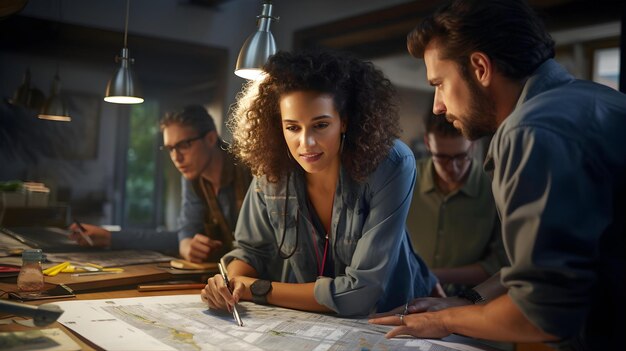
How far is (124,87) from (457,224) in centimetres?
152

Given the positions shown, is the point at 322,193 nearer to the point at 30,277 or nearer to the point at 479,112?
the point at 479,112

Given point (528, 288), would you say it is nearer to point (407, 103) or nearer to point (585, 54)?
point (585, 54)

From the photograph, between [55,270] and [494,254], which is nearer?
[55,270]

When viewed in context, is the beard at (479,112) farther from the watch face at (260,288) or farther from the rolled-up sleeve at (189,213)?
the rolled-up sleeve at (189,213)

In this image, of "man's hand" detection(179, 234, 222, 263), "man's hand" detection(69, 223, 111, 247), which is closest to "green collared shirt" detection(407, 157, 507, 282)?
"man's hand" detection(179, 234, 222, 263)

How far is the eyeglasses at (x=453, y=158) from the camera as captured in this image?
248 centimetres

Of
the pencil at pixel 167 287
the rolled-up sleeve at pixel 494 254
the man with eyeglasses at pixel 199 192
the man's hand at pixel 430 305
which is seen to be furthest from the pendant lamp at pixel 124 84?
the rolled-up sleeve at pixel 494 254

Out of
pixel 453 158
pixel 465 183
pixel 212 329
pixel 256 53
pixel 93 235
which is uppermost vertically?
pixel 256 53

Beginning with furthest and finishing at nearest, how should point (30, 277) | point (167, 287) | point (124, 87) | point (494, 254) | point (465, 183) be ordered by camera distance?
1. point (465, 183)
2. point (494, 254)
3. point (124, 87)
4. point (167, 287)
5. point (30, 277)

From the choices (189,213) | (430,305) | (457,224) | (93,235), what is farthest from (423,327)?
(457,224)

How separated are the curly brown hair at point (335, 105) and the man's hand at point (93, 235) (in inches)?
22.0

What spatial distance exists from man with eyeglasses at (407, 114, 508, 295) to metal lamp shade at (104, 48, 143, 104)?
125 centimetres

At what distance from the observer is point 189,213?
6.67 ft

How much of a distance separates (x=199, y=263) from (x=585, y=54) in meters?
2.44
